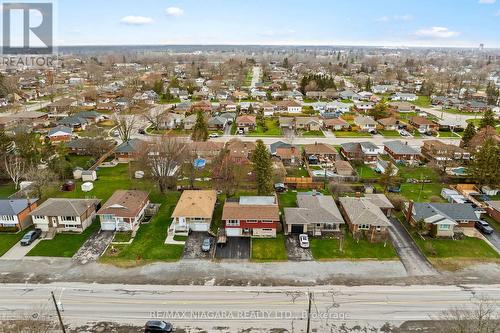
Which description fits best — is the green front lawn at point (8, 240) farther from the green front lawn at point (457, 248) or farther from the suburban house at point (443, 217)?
the suburban house at point (443, 217)

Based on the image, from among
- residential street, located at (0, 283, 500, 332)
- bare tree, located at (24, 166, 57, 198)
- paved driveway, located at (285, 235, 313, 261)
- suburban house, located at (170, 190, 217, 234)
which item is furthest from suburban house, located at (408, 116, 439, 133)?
bare tree, located at (24, 166, 57, 198)

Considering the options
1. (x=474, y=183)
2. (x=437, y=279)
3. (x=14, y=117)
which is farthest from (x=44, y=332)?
(x=14, y=117)

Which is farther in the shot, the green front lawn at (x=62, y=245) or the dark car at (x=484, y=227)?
the dark car at (x=484, y=227)

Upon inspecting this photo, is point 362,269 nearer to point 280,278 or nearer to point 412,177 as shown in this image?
point 280,278

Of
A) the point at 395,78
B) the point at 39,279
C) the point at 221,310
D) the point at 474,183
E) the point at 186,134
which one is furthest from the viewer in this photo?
the point at 395,78

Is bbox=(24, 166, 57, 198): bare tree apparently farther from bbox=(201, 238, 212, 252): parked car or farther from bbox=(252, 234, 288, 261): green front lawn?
bbox=(252, 234, 288, 261): green front lawn

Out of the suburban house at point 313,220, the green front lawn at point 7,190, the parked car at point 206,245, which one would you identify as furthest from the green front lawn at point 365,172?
the green front lawn at point 7,190

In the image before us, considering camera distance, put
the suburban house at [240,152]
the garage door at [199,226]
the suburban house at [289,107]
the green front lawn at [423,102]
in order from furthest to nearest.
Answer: the green front lawn at [423,102], the suburban house at [289,107], the suburban house at [240,152], the garage door at [199,226]

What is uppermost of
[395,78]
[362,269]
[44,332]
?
[395,78]
